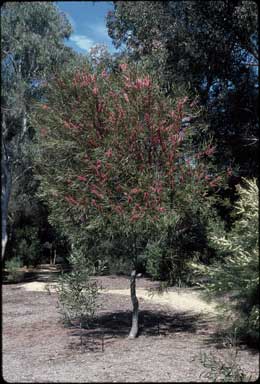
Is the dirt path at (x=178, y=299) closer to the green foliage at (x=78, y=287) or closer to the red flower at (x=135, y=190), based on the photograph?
the green foliage at (x=78, y=287)

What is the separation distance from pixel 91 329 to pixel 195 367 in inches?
105

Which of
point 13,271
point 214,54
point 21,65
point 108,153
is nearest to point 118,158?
point 108,153

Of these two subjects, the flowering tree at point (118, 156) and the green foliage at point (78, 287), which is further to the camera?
the green foliage at point (78, 287)

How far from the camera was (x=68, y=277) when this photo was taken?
6.84 meters

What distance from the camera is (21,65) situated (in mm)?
14648

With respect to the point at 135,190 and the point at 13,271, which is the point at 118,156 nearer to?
the point at 135,190

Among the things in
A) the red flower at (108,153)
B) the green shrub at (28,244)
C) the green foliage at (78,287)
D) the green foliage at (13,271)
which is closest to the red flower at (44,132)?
the red flower at (108,153)

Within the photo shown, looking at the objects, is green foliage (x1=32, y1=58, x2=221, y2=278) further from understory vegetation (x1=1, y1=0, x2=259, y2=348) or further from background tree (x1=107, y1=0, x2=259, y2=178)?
background tree (x1=107, y1=0, x2=259, y2=178)

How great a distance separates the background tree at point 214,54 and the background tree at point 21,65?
13.0 ft

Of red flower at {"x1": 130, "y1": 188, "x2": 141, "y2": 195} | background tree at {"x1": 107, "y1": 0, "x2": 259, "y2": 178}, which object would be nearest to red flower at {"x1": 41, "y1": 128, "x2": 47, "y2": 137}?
red flower at {"x1": 130, "y1": 188, "x2": 141, "y2": 195}

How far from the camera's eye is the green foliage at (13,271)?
1530cm

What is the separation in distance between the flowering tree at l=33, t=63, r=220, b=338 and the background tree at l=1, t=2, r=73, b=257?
7.35 meters

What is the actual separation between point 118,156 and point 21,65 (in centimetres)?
987

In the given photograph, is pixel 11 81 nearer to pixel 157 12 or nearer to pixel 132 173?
pixel 157 12
